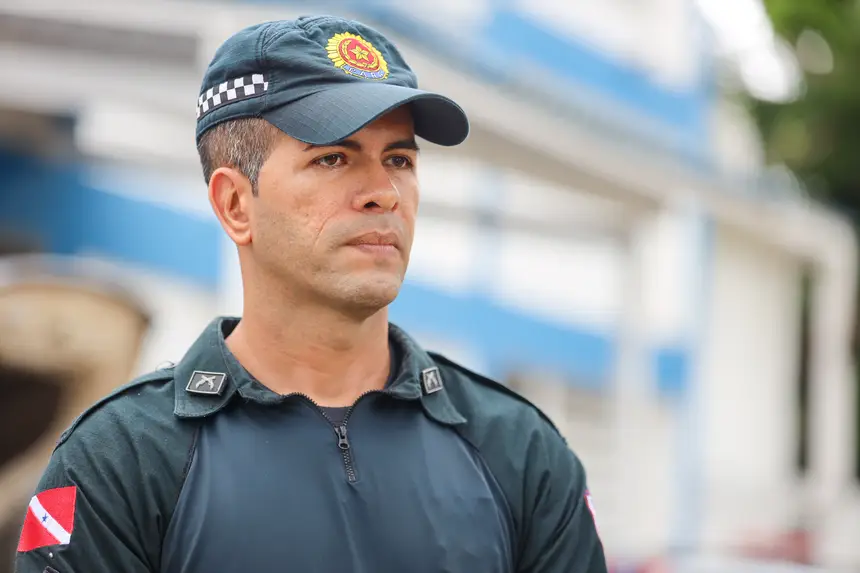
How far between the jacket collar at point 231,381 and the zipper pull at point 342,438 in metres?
0.10

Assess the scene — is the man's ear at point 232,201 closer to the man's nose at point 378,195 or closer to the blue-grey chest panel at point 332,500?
the man's nose at point 378,195

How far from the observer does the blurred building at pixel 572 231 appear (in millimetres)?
5660

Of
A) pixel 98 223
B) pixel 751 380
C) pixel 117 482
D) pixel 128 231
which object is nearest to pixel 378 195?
pixel 117 482

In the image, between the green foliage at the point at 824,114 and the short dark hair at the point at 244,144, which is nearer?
the short dark hair at the point at 244,144

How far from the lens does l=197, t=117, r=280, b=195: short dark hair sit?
1934 millimetres

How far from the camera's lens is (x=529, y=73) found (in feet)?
24.3

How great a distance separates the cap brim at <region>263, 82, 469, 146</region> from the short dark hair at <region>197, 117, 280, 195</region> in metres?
0.03

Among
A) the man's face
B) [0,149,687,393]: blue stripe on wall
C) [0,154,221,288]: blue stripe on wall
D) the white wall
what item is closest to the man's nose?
the man's face

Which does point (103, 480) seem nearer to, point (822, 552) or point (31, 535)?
point (31, 535)

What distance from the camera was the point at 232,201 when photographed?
2012 millimetres

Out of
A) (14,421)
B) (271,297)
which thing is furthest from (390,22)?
(271,297)

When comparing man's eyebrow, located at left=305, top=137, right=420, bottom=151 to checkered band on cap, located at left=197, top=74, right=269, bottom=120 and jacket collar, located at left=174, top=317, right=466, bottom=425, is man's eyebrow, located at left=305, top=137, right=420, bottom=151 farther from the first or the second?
jacket collar, located at left=174, top=317, right=466, bottom=425

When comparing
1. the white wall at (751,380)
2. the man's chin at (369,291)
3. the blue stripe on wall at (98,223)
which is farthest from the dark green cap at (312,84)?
the white wall at (751,380)

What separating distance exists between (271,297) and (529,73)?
5630 mm
